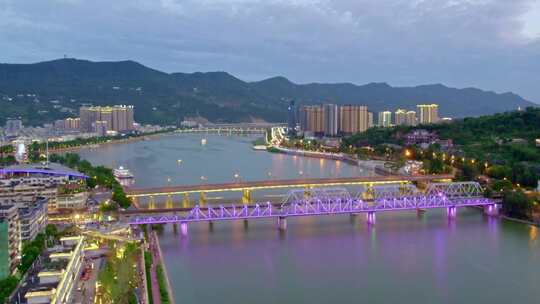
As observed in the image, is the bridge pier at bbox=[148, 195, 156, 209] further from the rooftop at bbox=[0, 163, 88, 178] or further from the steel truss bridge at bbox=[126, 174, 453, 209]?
the rooftop at bbox=[0, 163, 88, 178]

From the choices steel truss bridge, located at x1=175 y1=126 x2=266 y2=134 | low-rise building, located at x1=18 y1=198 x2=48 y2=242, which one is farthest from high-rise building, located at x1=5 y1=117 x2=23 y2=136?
low-rise building, located at x1=18 y1=198 x2=48 y2=242

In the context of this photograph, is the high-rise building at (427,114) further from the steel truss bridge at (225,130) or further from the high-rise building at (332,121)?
the steel truss bridge at (225,130)

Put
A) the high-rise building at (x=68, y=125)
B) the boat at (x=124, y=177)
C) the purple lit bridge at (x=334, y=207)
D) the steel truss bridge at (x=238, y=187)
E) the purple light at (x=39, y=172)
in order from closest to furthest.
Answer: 1. the purple lit bridge at (x=334, y=207)
2. the steel truss bridge at (x=238, y=187)
3. the purple light at (x=39, y=172)
4. the boat at (x=124, y=177)
5. the high-rise building at (x=68, y=125)

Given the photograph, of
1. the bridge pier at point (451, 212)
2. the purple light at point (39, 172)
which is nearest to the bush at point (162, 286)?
the bridge pier at point (451, 212)

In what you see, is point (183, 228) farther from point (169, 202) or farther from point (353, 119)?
point (353, 119)

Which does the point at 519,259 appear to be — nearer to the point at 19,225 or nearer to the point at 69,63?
the point at 19,225
